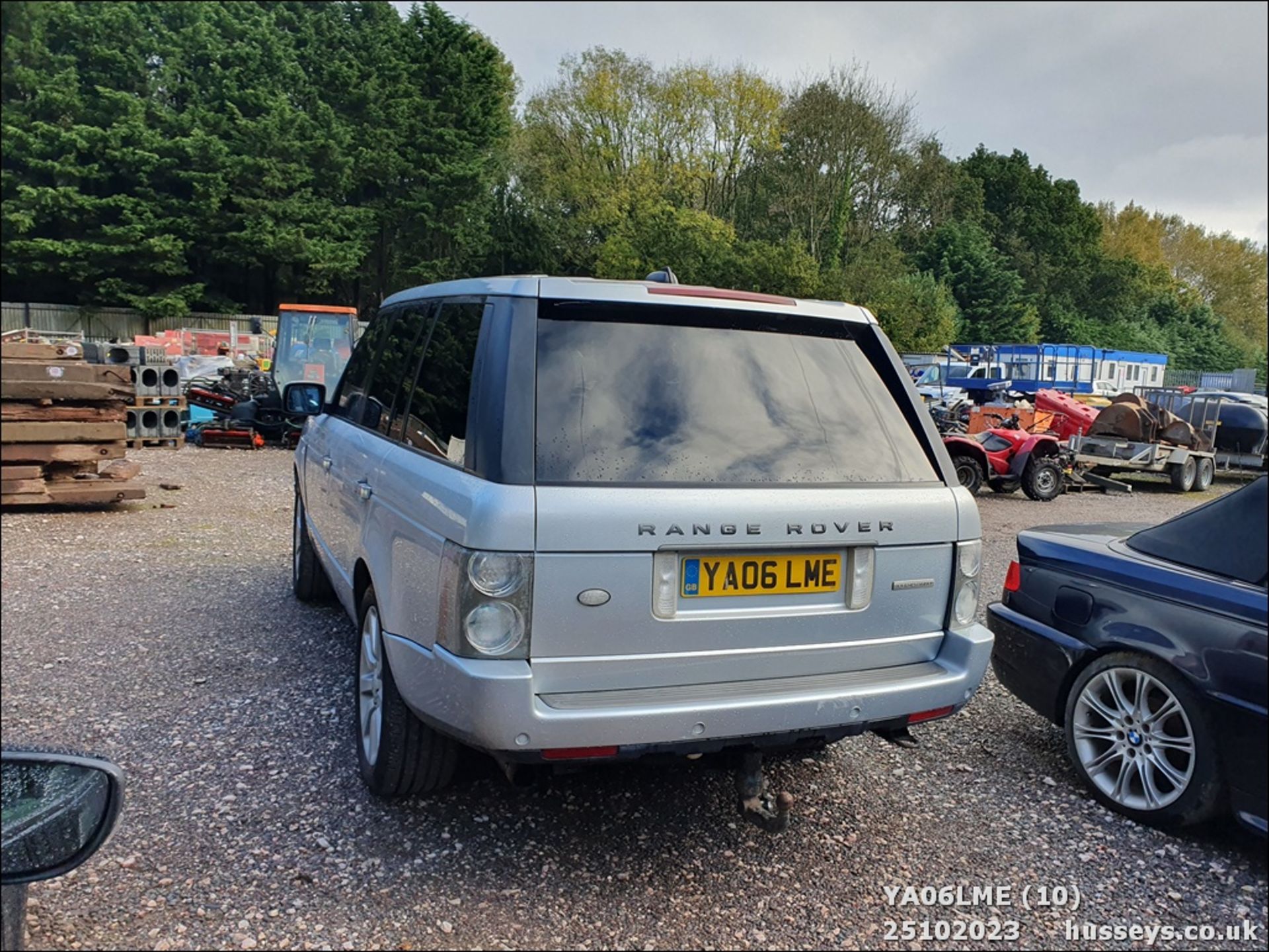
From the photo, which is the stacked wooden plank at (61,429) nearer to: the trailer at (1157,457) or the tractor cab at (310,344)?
the tractor cab at (310,344)

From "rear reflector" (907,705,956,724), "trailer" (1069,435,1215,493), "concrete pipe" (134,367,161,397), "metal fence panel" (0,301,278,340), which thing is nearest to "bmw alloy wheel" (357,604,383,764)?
"metal fence panel" (0,301,278,340)

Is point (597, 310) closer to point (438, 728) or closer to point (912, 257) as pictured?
point (438, 728)

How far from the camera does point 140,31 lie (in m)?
1.33

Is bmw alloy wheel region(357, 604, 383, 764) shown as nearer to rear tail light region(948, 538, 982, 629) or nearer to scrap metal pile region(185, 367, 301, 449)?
rear tail light region(948, 538, 982, 629)

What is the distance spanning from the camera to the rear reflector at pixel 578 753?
2449mm

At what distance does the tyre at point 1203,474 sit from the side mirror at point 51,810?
1822 centimetres

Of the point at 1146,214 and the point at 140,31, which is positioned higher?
the point at 1146,214

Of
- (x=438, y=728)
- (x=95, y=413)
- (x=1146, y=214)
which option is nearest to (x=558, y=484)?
(x=438, y=728)

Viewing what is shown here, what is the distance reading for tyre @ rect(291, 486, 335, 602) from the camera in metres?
5.39

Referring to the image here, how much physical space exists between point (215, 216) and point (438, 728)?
1.56m

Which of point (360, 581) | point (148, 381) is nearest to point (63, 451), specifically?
point (360, 581)

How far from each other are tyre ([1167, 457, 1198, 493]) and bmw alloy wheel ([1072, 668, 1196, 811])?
14.5 meters

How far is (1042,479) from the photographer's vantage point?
13305mm

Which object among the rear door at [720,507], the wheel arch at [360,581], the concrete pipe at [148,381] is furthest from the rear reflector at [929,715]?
the concrete pipe at [148,381]
